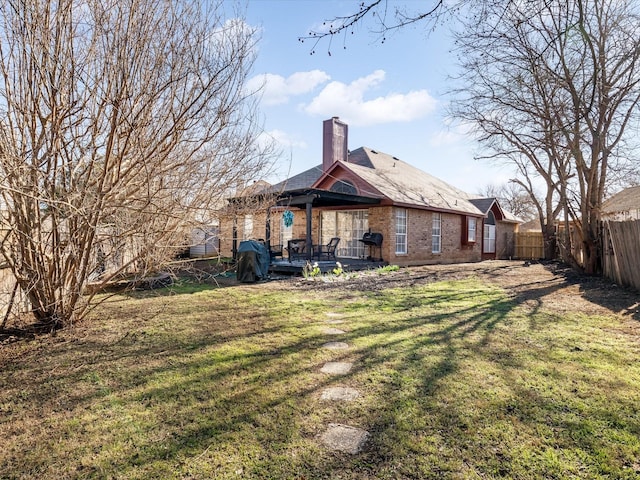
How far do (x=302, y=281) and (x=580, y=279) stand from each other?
298 inches

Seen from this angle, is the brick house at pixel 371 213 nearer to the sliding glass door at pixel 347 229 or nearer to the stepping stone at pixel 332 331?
the sliding glass door at pixel 347 229

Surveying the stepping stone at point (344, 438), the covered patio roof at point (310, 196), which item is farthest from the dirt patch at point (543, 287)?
the stepping stone at point (344, 438)

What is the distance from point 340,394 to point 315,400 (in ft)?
0.76

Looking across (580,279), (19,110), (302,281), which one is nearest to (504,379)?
(19,110)

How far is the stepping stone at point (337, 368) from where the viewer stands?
139 inches

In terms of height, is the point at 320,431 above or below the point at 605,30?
below

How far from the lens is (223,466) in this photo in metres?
2.16

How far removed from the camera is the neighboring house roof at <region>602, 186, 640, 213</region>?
19.2 metres

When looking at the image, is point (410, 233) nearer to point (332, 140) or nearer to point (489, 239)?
point (332, 140)

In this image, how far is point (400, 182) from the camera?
17016 mm

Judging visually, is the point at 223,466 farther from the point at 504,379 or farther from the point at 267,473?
the point at 504,379

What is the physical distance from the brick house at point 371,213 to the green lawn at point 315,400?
7.54 m

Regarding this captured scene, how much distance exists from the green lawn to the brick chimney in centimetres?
1361

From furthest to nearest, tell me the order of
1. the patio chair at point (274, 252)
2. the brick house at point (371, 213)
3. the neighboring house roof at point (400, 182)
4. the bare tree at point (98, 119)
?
the neighboring house roof at point (400, 182) < the brick house at point (371, 213) < the patio chair at point (274, 252) < the bare tree at point (98, 119)
